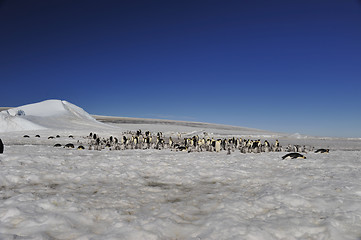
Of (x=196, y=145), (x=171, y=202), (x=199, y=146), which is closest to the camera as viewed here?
(x=171, y=202)

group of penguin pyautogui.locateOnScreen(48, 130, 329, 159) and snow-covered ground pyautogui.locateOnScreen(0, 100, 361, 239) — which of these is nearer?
snow-covered ground pyautogui.locateOnScreen(0, 100, 361, 239)

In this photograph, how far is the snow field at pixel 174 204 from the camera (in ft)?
12.4

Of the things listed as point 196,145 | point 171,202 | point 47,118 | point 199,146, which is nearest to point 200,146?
point 199,146

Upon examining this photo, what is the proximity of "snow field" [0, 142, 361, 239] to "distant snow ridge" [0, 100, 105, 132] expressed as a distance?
102ft

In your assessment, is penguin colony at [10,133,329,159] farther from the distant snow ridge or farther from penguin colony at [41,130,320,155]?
the distant snow ridge

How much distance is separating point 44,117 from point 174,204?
143ft

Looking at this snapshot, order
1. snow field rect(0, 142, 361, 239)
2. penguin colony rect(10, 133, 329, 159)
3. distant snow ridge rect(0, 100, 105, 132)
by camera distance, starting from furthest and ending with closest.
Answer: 1. distant snow ridge rect(0, 100, 105, 132)
2. penguin colony rect(10, 133, 329, 159)
3. snow field rect(0, 142, 361, 239)

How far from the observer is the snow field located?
379 centimetres

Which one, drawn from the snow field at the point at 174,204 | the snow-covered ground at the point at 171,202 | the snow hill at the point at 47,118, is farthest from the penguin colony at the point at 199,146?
the snow hill at the point at 47,118

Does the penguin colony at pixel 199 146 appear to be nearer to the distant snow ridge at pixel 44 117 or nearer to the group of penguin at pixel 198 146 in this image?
the group of penguin at pixel 198 146

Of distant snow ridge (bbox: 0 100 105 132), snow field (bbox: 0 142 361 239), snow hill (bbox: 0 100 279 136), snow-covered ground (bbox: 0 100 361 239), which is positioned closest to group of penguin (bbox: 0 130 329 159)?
snow-covered ground (bbox: 0 100 361 239)

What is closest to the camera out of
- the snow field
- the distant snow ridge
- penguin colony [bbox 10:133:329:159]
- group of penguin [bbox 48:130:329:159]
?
the snow field

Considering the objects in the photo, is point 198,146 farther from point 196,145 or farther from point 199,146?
point 196,145

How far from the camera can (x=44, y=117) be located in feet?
137
